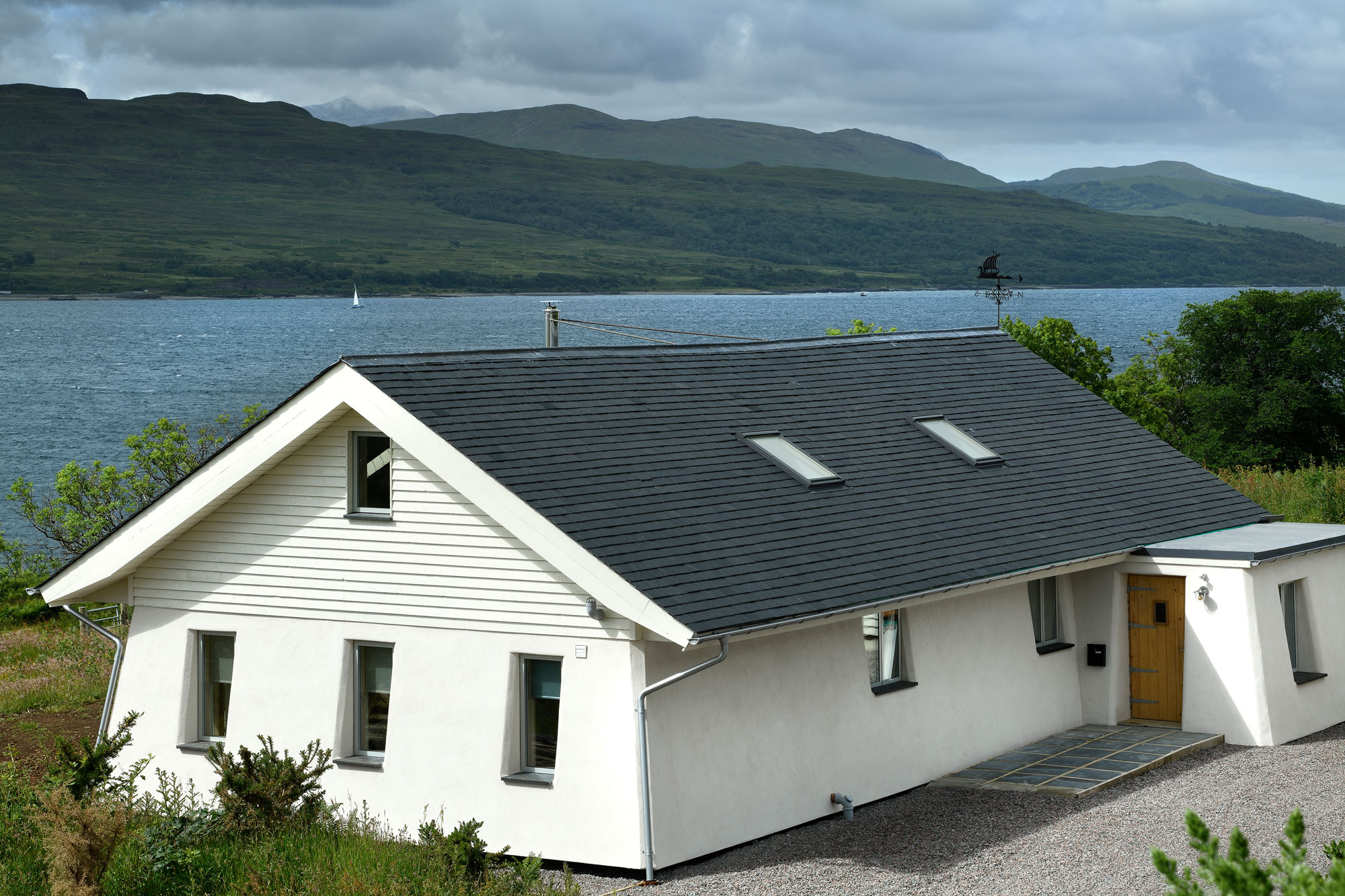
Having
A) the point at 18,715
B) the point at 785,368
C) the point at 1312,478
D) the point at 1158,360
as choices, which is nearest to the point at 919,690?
the point at 785,368

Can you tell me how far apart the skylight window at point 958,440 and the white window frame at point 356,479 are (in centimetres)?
833

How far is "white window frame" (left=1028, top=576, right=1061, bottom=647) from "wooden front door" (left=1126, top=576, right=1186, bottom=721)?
102cm

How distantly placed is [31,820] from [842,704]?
852 cm

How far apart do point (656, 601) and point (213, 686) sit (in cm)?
668

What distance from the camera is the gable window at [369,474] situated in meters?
16.3

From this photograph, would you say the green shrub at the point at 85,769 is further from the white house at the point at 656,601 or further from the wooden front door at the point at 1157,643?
the wooden front door at the point at 1157,643

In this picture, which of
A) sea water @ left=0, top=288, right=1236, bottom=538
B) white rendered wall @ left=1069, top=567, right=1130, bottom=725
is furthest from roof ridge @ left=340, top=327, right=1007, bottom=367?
sea water @ left=0, top=288, right=1236, bottom=538

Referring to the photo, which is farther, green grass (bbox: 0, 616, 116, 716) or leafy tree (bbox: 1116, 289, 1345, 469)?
leafy tree (bbox: 1116, 289, 1345, 469)

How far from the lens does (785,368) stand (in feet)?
69.9

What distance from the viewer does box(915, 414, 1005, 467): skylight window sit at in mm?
20531

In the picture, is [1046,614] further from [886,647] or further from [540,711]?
[540,711]

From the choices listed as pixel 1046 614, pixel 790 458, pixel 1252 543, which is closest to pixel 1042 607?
pixel 1046 614

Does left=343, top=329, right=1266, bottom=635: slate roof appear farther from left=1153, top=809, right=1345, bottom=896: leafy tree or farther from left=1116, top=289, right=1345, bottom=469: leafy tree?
left=1116, top=289, right=1345, bottom=469: leafy tree

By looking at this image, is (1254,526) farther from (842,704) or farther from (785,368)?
(842,704)
